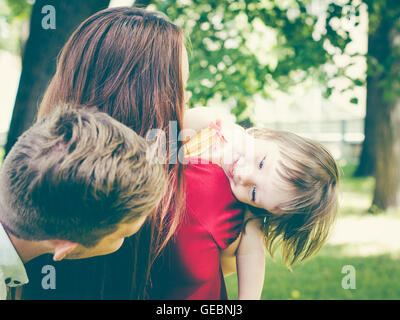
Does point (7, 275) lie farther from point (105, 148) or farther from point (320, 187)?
point (320, 187)

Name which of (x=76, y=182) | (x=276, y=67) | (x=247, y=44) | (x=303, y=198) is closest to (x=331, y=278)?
(x=276, y=67)

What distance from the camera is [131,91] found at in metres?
1.65

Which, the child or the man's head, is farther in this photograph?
the child

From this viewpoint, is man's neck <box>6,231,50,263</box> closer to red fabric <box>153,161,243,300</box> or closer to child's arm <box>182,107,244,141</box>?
red fabric <box>153,161,243,300</box>

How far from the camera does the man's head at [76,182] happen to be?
132cm

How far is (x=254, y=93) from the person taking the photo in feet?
11.8

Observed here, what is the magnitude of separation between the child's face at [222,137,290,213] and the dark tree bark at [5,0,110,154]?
1.32 meters

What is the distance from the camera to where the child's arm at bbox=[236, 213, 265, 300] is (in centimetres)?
185

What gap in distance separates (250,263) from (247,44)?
9.08ft

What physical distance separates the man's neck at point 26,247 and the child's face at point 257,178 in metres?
0.79

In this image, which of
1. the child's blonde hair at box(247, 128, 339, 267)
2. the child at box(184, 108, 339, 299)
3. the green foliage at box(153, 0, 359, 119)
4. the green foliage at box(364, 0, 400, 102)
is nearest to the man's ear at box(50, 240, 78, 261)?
the child at box(184, 108, 339, 299)

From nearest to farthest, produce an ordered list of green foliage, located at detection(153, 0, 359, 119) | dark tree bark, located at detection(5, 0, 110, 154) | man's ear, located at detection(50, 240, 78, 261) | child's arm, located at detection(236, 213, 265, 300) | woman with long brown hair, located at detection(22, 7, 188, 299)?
man's ear, located at detection(50, 240, 78, 261), woman with long brown hair, located at detection(22, 7, 188, 299), child's arm, located at detection(236, 213, 265, 300), dark tree bark, located at detection(5, 0, 110, 154), green foliage, located at detection(153, 0, 359, 119)

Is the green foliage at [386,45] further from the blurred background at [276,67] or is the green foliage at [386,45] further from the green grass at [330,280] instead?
the green grass at [330,280]

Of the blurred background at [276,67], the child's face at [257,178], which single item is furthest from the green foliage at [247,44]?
the child's face at [257,178]
